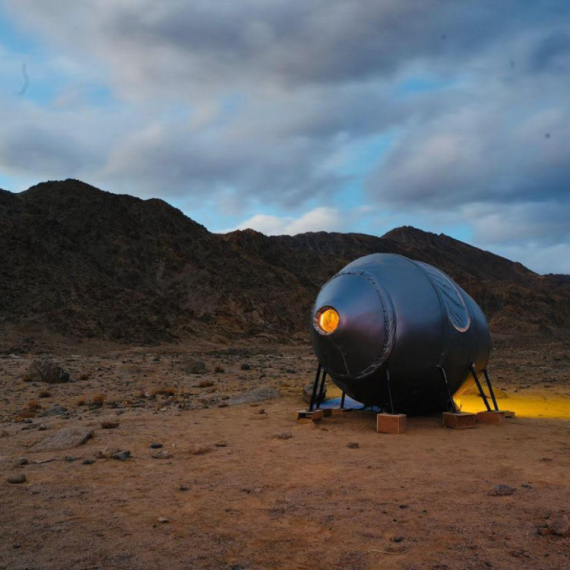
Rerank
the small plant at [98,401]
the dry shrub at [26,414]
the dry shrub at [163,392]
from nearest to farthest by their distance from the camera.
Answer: the dry shrub at [26,414]
the small plant at [98,401]
the dry shrub at [163,392]

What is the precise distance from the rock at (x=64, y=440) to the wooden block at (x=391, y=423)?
5126mm

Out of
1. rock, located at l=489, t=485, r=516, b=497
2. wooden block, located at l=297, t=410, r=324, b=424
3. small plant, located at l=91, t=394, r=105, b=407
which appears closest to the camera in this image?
rock, located at l=489, t=485, r=516, b=497

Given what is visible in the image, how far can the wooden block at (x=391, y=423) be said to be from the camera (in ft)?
30.8

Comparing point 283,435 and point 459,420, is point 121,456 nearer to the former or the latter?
point 283,435

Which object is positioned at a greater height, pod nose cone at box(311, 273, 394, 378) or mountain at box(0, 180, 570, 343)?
mountain at box(0, 180, 570, 343)

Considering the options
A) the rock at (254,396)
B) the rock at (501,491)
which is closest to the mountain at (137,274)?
the rock at (254,396)

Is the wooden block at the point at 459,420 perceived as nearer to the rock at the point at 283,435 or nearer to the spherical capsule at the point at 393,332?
the spherical capsule at the point at 393,332

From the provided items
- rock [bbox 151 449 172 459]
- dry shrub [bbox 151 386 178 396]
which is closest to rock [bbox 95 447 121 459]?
rock [bbox 151 449 172 459]

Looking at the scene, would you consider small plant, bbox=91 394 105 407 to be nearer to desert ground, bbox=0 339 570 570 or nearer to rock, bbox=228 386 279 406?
desert ground, bbox=0 339 570 570

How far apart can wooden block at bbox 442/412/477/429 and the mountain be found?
30847 mm

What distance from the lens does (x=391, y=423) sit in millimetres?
9438

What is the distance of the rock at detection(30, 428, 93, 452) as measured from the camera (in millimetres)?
8422

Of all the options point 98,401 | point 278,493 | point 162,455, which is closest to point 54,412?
point 98,401

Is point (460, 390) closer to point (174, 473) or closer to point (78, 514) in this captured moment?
point (174, 473)
